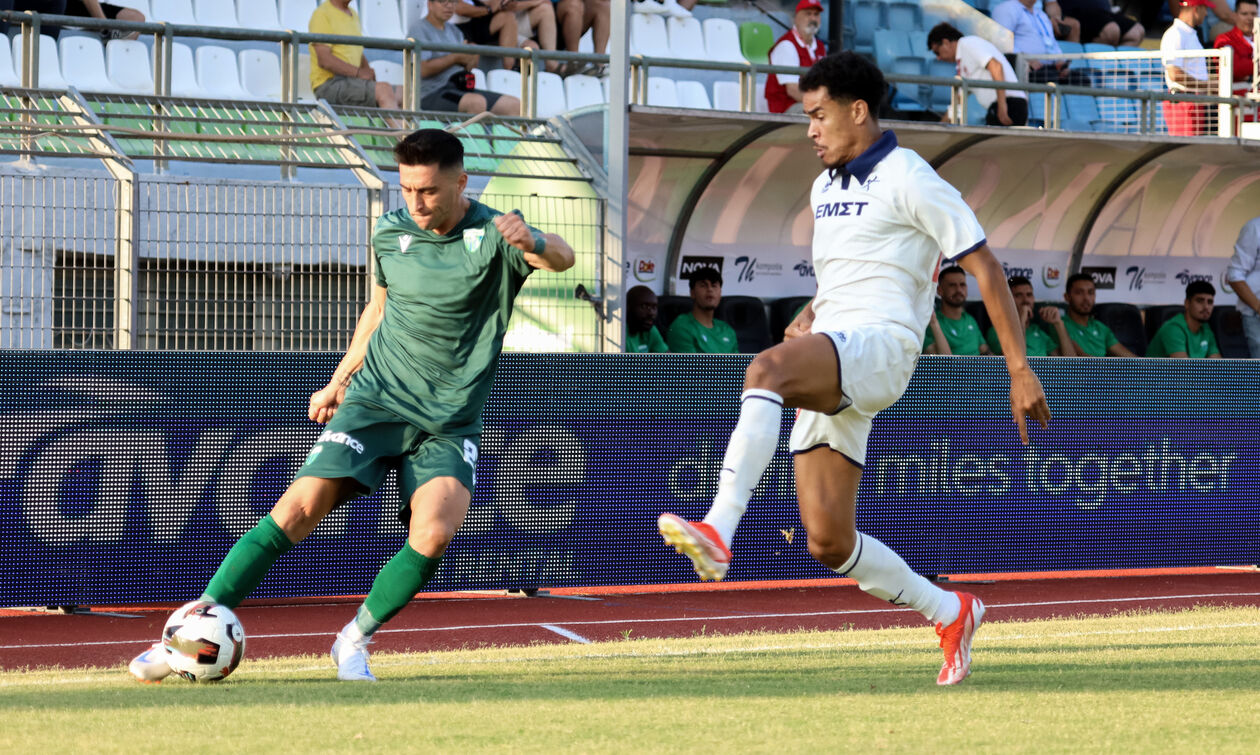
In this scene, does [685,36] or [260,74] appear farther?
[685,36]

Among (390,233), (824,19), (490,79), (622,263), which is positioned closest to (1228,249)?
(824,19)

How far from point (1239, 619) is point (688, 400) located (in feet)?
11.4

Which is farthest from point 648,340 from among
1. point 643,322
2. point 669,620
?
point 669,620

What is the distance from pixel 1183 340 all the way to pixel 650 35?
6439mm

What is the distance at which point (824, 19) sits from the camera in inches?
754

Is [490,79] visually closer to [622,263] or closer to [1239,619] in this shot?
[622,263]

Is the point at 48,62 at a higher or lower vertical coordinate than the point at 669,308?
higher

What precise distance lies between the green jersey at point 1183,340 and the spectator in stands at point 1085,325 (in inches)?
12.4

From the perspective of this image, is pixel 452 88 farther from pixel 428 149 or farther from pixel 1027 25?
pixel 428 149

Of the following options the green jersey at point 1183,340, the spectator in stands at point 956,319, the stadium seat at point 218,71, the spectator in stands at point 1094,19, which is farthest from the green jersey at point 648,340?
the spectator in stands at point 1094,19

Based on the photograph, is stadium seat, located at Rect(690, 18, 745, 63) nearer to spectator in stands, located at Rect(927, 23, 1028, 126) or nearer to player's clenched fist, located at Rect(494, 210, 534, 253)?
spectator in stands, located at Rect(927, 23, 1028, 126)

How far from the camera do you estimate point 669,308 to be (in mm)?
12938

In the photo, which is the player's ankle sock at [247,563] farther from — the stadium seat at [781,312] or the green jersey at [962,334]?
the stadium seat at [781,312]

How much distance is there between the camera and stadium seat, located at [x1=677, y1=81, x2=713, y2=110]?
16641 millimetres
